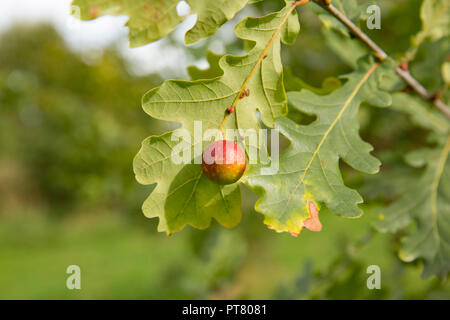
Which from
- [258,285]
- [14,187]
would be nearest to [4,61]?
[14,187]

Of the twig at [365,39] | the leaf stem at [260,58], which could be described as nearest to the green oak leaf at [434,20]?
the twig at [365,39]

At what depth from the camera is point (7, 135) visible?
45.6 ft

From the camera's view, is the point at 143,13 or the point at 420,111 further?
the point at 420,111

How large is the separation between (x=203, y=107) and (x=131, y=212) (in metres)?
4.30

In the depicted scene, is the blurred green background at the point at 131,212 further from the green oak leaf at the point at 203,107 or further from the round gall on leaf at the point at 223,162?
the round gall on leaf at the point at 223,162

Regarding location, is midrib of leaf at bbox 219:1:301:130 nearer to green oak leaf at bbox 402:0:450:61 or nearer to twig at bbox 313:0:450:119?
twig at bbox 313:0:450:119

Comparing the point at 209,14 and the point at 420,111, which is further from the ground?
the point at 420,111

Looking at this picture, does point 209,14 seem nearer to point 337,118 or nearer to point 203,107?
point 203,107

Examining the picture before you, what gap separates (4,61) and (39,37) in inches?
69.1

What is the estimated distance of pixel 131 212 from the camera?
16.7ft

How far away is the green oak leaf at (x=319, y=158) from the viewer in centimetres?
96

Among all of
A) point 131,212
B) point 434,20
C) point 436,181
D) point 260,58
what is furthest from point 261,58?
point 131,212

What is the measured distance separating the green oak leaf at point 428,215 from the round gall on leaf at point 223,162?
0.85 metres

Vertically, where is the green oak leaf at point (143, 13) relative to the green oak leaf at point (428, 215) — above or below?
above
